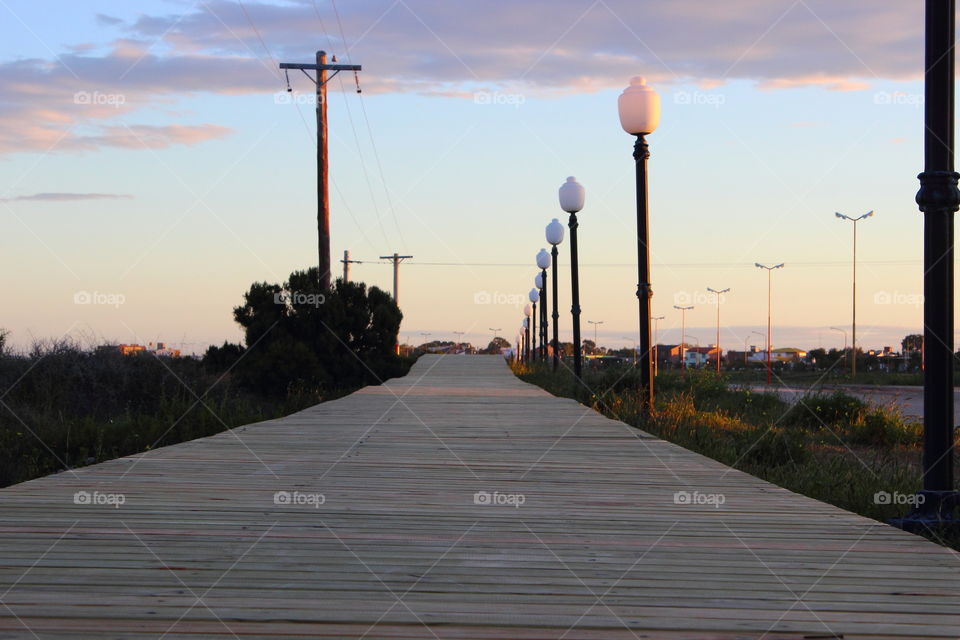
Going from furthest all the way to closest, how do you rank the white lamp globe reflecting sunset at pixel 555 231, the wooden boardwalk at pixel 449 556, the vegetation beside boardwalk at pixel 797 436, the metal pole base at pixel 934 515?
1. the white lamp globe reflecting sunset at pixel 555 231
2. the vegetation beside boardwalk at pixel 797 436
3. the metal pole base at pixel 934 515
4. the wooden boardwalk at pixel 449 556

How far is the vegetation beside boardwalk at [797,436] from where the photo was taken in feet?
21.8

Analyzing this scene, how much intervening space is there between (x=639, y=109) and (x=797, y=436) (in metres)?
4.72

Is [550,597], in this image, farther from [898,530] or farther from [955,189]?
[955,189]

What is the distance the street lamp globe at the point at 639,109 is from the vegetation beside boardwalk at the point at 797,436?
343cm

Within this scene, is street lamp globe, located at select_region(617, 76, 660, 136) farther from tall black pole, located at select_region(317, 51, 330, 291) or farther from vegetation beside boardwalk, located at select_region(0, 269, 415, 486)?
tall black pole, located at select_region(317, 51, 330, 291)

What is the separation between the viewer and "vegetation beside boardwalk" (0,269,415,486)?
11.4 m

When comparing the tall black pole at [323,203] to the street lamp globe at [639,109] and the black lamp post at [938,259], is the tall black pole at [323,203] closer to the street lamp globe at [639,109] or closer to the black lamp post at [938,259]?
the street lamp globe at [639,109]

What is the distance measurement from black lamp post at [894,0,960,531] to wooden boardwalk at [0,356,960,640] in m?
0.39

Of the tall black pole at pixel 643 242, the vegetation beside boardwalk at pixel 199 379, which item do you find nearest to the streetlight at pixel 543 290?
the vegetation beside boardwalk at pixel 199 379

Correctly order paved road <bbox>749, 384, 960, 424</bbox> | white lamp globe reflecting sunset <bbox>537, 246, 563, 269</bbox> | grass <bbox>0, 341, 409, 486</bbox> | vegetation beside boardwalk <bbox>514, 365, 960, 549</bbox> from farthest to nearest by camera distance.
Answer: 1. white lamp globe reflecting sunset <bbox>537, 246, 563, 269</bbox>
2. paved road <bbox>749, 384, 960, 424</bbox>
3. grass <bbox>0, 341, 409, 486</bbox>
4. vegetation beside boardwalk <bbox>514, 365, 960, 549</bbox>

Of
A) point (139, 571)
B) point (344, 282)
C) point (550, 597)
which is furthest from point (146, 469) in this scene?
point (344, 282)

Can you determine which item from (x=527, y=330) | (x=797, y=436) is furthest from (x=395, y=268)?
(x=797, y=436)

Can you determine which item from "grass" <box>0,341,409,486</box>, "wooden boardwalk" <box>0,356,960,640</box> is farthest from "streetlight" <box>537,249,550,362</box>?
"wooden boardwalk" <box>0,356,960,640</box>

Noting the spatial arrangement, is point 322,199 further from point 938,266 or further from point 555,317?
point 938,266
